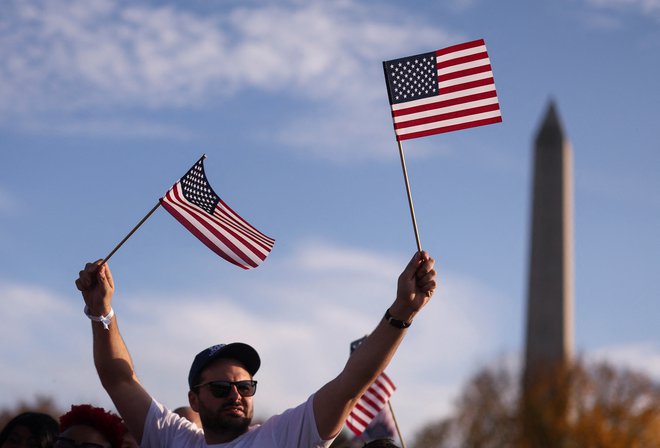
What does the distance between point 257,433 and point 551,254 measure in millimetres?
27431

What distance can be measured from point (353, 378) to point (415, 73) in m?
2.31

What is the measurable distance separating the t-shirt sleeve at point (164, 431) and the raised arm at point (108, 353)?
0.20 ft

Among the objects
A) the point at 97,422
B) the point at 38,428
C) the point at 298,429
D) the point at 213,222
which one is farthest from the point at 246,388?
the point at 213,222

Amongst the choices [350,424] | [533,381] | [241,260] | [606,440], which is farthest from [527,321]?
[241,260]

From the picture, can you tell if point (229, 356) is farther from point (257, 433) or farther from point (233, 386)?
point (257, 433)

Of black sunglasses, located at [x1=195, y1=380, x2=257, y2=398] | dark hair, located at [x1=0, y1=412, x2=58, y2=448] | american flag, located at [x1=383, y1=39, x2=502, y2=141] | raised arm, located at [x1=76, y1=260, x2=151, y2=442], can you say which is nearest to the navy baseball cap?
black sunglasses, located at [x1=195, y1=380, x2=257, y2=398]

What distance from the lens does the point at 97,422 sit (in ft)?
19.7

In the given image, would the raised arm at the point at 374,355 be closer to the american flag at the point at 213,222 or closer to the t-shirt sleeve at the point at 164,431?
the t-shirt sleeve at the point at 164,431

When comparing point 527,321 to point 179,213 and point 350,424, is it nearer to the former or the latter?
point 350,424

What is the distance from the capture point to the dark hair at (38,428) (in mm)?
6387

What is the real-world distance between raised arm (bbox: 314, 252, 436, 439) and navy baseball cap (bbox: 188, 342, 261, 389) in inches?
25.1

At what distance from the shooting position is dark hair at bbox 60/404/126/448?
19.8ft

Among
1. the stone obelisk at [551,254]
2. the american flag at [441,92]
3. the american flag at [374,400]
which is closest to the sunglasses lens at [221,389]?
the american flag at [441,92]

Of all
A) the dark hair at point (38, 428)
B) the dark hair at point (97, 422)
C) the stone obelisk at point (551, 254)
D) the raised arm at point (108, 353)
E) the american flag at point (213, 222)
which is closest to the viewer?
the raised arm at point (108, 353)
